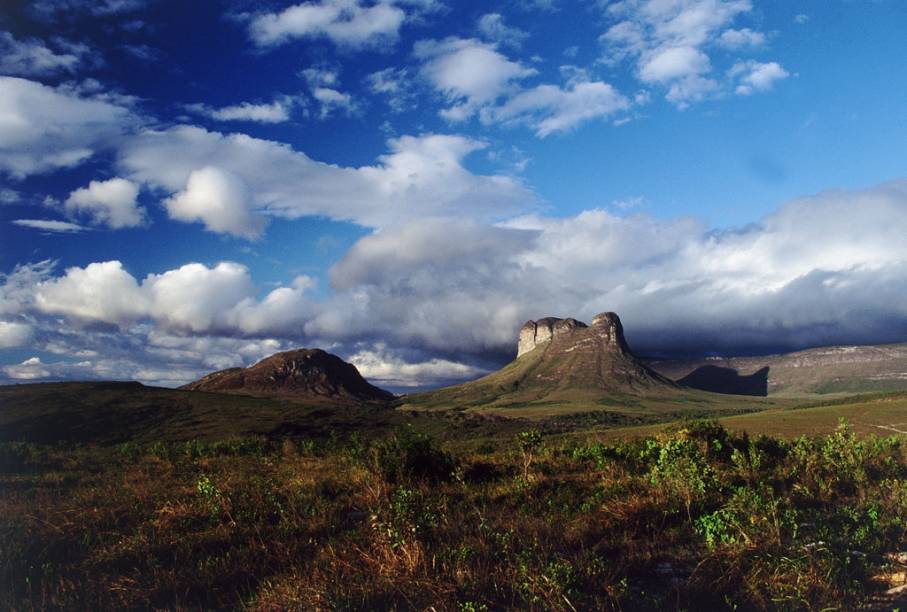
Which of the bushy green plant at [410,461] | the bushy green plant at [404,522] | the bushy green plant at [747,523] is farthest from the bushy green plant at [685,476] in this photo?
the bushy green plant at [410,461]

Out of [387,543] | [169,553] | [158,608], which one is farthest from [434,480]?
[158,608]

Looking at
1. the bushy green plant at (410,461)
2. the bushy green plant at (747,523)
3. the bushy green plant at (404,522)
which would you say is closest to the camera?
the bushy green plant at (404,522)

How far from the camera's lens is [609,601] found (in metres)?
5.68

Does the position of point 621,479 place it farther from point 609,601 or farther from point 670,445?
point 609,601

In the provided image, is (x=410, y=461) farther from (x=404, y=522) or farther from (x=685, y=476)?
(x=685, y=476)

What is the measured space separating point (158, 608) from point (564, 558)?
5.12m

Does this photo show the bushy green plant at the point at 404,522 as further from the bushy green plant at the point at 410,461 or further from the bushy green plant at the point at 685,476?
the bushy green plant at the point at 685,476

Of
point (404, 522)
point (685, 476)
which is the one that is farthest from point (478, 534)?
point (685, 476)

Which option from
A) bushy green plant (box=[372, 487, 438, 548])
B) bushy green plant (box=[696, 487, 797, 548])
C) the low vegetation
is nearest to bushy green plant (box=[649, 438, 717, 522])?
the low vegetation

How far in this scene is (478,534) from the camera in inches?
289

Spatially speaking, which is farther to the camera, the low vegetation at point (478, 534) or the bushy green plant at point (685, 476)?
the bushy green plant at point (685, 476)

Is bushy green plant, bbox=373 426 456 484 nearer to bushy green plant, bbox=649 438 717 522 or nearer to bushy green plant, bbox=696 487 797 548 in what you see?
bushy green plant, bbox=649 438 717 522

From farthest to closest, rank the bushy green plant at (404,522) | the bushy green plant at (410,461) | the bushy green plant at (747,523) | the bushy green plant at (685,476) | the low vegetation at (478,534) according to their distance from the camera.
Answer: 1. the bushy green plant at (410,461)
2. the bushy green plant at (685,476)
3. the bushy green plant at (747,523)
4. the bushy green plant at (404,522)
5. the low vegetation at (478,534)

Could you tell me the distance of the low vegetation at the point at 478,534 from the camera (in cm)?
591
